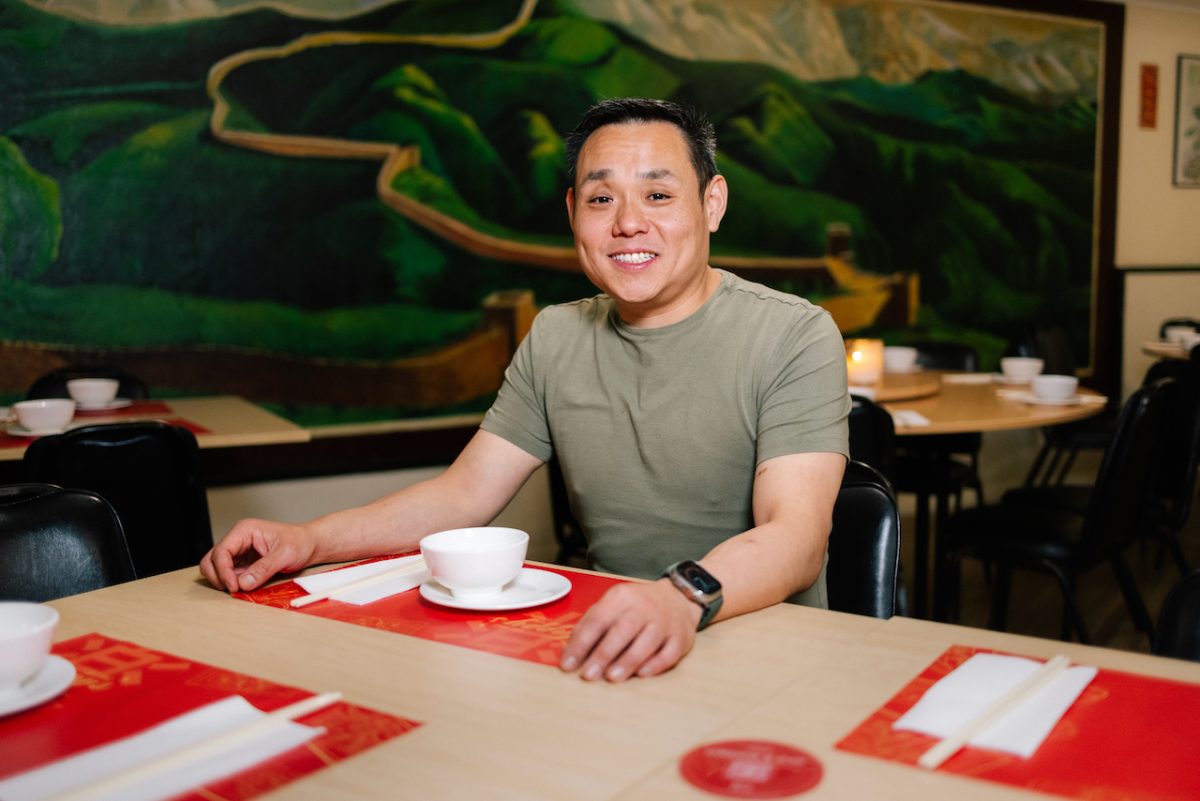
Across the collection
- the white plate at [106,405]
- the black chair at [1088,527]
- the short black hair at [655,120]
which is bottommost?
the black chair at [1088,527]

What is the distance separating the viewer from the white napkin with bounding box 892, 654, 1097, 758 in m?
0.92

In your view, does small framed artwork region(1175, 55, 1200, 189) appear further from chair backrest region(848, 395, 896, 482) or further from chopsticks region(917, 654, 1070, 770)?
chopsticks region(917, 654, 1070, 770)

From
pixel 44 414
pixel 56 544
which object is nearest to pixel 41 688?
pixel 56 544

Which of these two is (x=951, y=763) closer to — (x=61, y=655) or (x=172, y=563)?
(x=61, y=655)

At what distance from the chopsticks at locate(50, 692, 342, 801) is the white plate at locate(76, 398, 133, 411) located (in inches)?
111

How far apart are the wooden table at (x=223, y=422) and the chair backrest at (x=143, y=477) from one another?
149mm

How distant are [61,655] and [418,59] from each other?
398 centimetres

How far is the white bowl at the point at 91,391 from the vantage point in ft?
11.3

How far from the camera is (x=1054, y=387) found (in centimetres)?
351

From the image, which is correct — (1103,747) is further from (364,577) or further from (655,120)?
(655,120)

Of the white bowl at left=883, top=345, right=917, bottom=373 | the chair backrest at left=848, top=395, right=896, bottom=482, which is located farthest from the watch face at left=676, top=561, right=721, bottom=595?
the white bowl at left=883, top=345, right=917, bottom=373

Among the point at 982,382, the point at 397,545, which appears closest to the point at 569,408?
the point at 397,545

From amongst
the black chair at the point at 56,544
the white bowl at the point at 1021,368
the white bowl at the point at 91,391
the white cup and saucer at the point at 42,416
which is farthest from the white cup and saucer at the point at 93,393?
the white bowl at the point at 1021,368

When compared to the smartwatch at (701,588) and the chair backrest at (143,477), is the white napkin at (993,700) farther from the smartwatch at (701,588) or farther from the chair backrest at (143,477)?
the chair backrest at (143,477)
